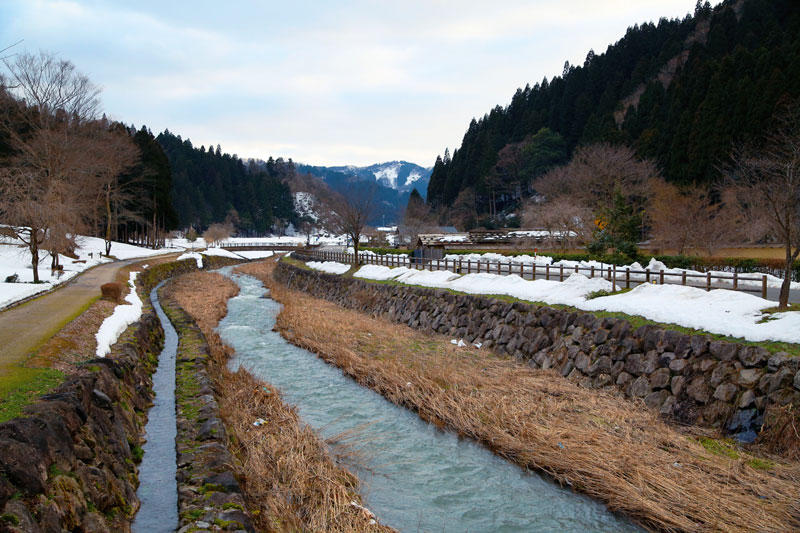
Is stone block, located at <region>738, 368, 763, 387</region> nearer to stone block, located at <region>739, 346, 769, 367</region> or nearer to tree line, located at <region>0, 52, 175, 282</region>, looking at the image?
stone block, located at <region>739, 346, 769, 367</region>

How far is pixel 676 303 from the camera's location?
1141 cm

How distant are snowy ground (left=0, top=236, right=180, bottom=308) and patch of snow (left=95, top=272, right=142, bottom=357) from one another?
10.2 feet

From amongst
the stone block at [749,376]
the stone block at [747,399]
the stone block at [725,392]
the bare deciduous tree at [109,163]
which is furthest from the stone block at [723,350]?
the bare deciduous tree at [109,163]

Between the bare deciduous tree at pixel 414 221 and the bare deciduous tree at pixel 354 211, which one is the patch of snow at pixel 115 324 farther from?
the bare deciduous tree at pixel 414 221

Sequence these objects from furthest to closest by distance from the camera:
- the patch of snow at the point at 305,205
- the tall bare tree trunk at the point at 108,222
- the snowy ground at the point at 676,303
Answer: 1. the patch of snow at the point at 305,205
2. the tall bare tree trunk at the point at 108,222
3. the snowy ground at the point at 676,303

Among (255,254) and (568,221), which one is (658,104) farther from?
(255,254)

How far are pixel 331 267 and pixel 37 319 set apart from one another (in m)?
23.0

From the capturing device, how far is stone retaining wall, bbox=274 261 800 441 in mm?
7980

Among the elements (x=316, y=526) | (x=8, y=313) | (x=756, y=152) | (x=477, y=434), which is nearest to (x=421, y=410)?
(x=477, y=434)

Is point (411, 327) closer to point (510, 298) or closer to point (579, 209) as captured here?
point (510, 298)

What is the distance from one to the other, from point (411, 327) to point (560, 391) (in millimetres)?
9203

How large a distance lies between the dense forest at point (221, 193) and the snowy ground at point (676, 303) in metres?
89.9

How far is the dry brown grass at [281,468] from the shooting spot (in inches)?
234

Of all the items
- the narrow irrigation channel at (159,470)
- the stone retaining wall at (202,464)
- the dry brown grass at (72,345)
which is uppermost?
the dry brown grass at (72,345)
